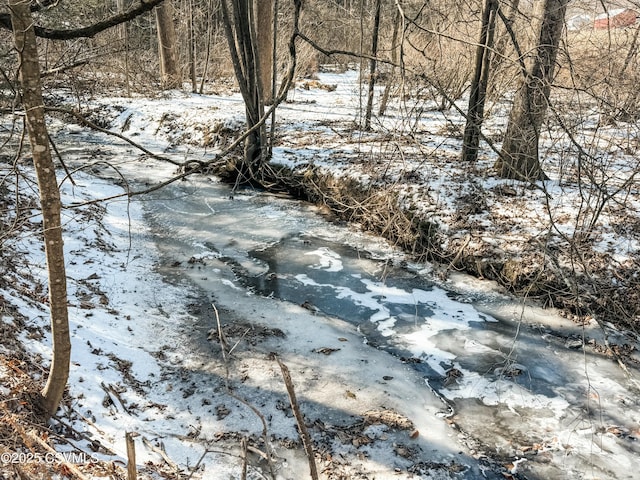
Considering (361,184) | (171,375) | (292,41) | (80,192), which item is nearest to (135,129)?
(80,192)

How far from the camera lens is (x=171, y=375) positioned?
4691 mm

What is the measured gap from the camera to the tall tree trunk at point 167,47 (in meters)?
15.9

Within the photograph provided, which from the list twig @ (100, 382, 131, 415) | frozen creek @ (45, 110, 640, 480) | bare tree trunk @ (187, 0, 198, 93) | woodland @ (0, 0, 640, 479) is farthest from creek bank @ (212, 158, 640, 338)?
bare tree trunk @ (187, 0, 198, 93)

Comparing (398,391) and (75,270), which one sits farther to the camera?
(75,270)

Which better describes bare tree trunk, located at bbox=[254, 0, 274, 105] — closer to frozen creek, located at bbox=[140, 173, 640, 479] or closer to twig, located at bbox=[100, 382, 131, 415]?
frozen creek, located at bbox=[140, 173, 640, 479]

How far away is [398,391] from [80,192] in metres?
7.02

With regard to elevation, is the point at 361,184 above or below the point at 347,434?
above

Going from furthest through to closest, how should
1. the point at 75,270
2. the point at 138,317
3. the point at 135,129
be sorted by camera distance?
the point at 135,129 < the point at 75,270 < the point at 138,317

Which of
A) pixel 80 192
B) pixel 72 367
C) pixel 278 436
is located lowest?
pixel 278 436

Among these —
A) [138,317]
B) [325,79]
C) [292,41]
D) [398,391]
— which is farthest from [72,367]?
[325,79]

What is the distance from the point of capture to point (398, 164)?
919 centimetres

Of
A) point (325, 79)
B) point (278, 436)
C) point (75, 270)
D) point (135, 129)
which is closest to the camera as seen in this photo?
point (278, 436)

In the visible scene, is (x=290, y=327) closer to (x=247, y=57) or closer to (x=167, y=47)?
(x=247, y=57)

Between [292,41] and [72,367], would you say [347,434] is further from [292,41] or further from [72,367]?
[292,41]
